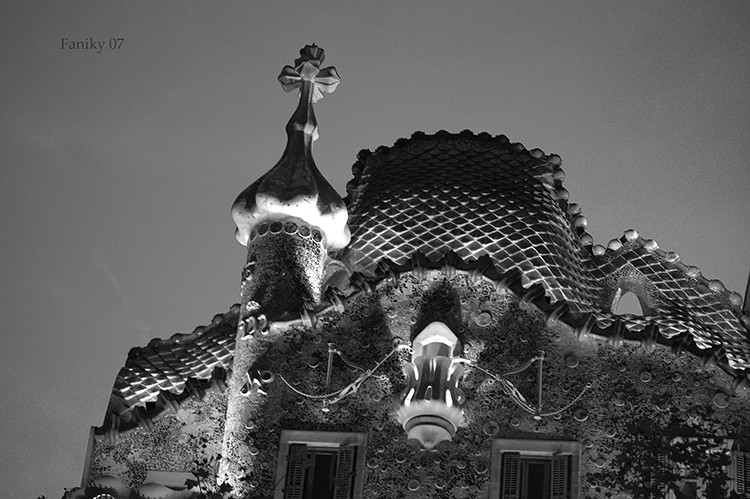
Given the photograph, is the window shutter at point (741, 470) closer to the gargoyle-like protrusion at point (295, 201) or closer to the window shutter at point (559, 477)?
the window shutter at point (559, 477)

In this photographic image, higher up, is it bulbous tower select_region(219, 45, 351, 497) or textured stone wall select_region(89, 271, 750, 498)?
bulbous tower select_region(219, 45, 351, 497)

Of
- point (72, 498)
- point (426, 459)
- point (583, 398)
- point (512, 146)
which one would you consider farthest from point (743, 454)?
point (72, 498)

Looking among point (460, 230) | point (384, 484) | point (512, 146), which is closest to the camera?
point (384, 484)

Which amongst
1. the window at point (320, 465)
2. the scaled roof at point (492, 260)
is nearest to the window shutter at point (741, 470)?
the scaled roof at point (492, 260)

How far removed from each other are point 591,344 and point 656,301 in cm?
202

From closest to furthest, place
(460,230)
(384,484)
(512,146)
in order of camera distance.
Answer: (384,484) < (460,230) < (512,146)

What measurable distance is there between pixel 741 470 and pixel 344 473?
370 cm

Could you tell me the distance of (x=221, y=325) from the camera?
2105 cm

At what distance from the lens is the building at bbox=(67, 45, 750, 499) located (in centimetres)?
1898

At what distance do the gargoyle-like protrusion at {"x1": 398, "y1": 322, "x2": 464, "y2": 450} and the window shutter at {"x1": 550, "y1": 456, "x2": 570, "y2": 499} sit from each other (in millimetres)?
987

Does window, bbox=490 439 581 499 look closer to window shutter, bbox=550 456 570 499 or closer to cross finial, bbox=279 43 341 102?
window shutter, bbox=550 456 570 499

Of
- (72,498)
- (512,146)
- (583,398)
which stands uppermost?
(512,146)

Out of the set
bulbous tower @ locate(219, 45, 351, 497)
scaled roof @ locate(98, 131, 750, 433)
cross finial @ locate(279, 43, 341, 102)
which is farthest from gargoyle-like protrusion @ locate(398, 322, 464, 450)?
cross finial @ locate(279, 43, 341, 102)

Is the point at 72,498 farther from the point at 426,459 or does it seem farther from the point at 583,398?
the point at 583,398
